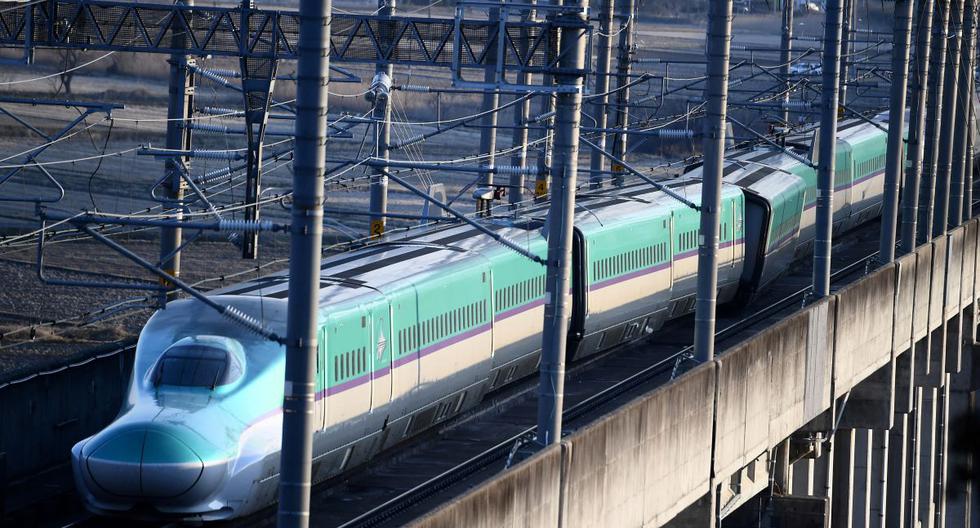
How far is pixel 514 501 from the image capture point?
1944 cm

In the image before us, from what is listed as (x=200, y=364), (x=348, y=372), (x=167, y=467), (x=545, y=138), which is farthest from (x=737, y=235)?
(x=167, y=467)

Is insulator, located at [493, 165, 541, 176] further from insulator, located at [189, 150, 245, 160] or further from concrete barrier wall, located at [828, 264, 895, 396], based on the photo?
concrete barrier wall, located at [828, 264, 895, 396]

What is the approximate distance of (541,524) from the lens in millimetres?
20156

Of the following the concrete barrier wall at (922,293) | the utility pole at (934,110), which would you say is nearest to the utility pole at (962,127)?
the utility pole at (934,110)

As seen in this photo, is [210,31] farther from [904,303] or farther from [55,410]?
[904,303]

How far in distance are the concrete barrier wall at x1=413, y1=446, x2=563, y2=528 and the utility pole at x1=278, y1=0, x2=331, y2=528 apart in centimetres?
167

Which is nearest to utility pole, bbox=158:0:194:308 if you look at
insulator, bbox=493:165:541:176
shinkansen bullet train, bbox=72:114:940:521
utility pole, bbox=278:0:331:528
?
shinkansen bullet train, bbox=72:114:940:521

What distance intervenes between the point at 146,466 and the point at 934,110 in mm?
29724

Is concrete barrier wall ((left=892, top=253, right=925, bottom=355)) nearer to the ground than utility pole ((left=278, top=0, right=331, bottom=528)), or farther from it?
nearer to the ground

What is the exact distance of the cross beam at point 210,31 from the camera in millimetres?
28078

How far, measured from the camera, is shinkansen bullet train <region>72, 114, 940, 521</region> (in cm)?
2116

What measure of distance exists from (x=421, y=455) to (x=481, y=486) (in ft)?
27.3

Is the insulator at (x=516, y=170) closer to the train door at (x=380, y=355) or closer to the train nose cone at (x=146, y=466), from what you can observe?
the train door at (x=380, y=355)

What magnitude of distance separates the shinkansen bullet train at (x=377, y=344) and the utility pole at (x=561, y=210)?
2.87m
